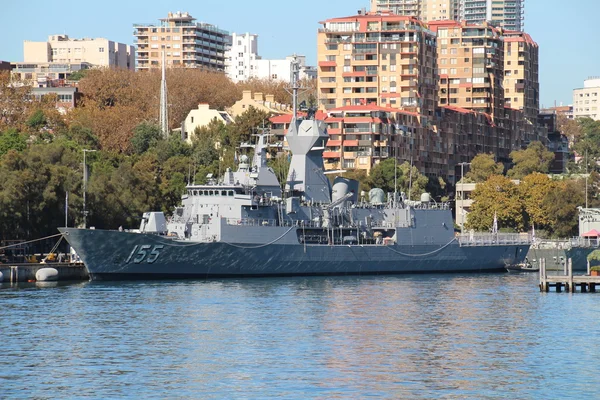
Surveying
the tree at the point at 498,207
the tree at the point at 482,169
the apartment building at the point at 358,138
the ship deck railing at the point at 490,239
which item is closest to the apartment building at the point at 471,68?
the tree at the point at 482,169

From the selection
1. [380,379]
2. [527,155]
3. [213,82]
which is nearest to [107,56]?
[213,82]

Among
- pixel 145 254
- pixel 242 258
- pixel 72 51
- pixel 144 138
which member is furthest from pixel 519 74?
pixel 145 254

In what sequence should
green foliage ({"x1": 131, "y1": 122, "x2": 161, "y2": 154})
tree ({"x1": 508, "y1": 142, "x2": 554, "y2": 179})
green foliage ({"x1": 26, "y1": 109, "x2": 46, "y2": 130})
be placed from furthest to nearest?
tree ({"x1": 508, "y1": 142, "x2": 554, "y2": 179}) → green foliage ({"x1": 131, "y1": 122, "x2": 161, "y2": 154}) → green foliage ({"x1": 26, "y1": 109, "x2": 46, "y2": 130})

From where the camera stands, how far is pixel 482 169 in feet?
415

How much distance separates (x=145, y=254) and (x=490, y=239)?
2899 centimetres

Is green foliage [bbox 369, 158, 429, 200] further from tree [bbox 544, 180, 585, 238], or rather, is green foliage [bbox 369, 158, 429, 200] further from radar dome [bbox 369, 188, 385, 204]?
radar dome [bbox 369, 188, 385, 204]

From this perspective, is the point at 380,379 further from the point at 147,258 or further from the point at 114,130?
the point at 114,130

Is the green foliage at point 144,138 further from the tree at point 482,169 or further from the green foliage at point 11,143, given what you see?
the tree at point 482,169

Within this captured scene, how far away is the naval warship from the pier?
2.37 metres

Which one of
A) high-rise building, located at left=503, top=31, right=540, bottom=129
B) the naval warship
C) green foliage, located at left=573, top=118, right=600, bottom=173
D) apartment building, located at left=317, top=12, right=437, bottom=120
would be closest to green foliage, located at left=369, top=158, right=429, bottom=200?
apartment building, located at left=317, top=12, right=437, bottom=120

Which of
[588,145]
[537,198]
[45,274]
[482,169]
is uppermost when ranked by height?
[588,145]

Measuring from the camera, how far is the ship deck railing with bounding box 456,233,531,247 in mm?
81438

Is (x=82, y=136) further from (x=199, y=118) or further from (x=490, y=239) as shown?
(x=490, y=239)

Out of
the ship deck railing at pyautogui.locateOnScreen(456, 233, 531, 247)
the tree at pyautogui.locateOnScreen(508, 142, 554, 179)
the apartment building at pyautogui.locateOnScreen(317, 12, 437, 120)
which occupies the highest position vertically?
the apartment building at pyautogui.locateOnScreen(317, 12, 437, 120)
